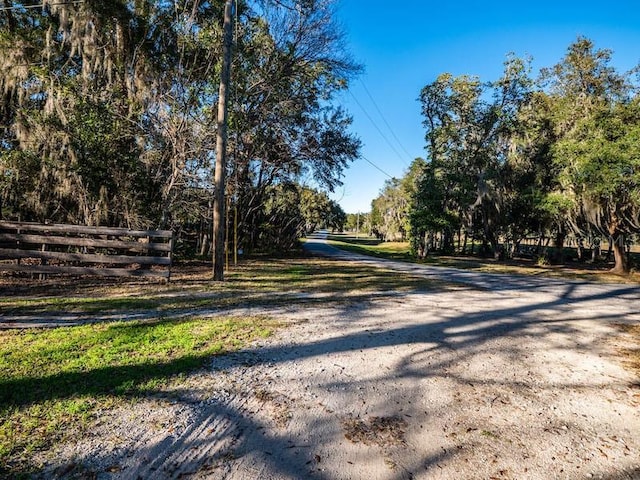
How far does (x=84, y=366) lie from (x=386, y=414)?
278 cm

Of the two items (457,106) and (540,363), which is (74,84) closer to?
(540,363)

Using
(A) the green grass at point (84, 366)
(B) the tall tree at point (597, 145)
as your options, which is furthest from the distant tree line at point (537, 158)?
(A) the green grass at point (84, 366)

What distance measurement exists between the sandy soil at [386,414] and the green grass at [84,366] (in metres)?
0.22

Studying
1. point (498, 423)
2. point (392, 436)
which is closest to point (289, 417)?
point (392, 436)

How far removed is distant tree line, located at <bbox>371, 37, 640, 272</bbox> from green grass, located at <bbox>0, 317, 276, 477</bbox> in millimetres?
15855

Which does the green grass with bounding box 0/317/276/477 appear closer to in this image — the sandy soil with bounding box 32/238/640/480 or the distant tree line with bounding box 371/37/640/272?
the sandy soil with bounding box 32/238/640/480

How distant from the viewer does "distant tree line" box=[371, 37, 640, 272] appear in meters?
14.1

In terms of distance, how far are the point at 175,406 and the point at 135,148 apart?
9.92 m

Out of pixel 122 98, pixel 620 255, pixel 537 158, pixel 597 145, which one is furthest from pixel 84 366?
pixel 537 158

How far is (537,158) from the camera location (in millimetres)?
20266

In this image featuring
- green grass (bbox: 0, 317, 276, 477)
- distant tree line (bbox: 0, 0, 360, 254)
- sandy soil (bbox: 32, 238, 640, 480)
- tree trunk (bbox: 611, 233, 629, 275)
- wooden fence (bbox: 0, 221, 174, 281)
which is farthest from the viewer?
tree trunk (bbox: 611, 233, 629, 275)

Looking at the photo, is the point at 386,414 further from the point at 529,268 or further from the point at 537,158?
the point at 537,158

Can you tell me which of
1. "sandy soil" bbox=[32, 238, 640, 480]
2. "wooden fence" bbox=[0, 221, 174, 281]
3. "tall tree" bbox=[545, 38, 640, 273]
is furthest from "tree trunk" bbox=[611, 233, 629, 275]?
"wooden fence" bbox=[0, 221, 174, 281]

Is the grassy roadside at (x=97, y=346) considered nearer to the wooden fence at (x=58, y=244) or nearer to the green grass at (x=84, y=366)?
the green grass at (x=84, y=366)
